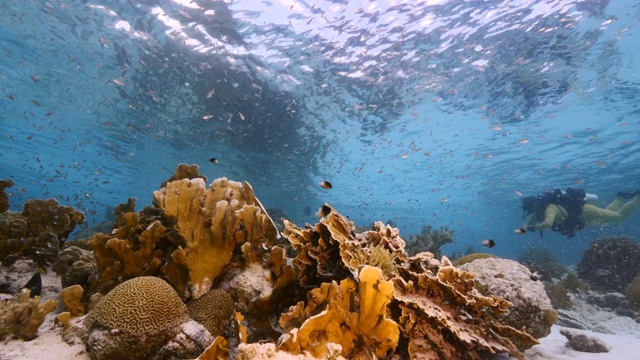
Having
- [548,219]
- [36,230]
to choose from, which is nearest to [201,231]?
[36,230]

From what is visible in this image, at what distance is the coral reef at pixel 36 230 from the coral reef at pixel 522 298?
681 centimetres

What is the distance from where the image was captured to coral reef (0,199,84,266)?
14.6ft

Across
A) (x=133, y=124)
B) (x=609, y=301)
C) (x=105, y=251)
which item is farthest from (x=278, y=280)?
(x=133, y=124)

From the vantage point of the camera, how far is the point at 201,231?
3.47m

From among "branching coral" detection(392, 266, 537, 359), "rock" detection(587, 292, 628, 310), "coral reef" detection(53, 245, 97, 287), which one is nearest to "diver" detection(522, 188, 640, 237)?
Result: "rock" detection(587, 292, 628, 310)

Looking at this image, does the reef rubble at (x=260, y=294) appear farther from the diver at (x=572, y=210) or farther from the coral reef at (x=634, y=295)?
the diver at (x=572, y=210)

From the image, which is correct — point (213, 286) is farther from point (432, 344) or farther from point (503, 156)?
point (503, 156)

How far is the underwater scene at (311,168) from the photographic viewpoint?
2.71 meters

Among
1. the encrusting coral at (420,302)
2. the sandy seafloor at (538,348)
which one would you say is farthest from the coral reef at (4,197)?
the encrusting coral at (420,302)

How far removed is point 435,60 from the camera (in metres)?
15.3

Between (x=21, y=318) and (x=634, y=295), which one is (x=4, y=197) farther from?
(x=634, y=295)

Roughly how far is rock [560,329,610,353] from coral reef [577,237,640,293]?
10945mm

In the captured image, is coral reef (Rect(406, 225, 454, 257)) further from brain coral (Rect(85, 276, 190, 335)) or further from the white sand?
brain coral (Rect(85, 276, 190, 335))

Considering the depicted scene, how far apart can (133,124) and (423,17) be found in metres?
21.9
